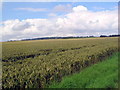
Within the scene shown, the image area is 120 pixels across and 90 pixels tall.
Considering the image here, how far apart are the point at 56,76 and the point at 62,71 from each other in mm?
1039

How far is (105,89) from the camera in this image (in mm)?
8977

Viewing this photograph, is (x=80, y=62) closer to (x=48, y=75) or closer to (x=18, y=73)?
(x=48, y=75)

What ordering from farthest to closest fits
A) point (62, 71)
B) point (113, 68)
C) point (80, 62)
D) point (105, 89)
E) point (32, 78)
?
point (80, 62)
point (113, 68)
point (62, 71)
point (32, 78)
point (105, 89)

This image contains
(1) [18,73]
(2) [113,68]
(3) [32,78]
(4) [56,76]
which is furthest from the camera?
(2) [113,68]

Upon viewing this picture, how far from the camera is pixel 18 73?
10.6 metres

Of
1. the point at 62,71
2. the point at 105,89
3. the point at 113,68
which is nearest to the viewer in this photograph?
the point at 105,89

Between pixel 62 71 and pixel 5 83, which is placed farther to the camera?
pixel 62 71

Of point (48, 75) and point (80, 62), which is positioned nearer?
point (48, 75)

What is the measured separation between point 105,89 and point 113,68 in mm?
4390

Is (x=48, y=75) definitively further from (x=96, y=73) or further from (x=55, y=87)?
(x=96, y=73)

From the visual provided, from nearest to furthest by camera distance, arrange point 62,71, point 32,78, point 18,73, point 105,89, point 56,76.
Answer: point 105,89
point 32,78
point 18,73
point 56,76
point 62,71

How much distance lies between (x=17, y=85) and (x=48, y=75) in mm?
2250

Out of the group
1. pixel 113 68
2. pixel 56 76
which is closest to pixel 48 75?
pixel 56 76

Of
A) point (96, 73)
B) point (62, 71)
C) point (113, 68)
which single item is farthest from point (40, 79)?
point (113, 68)
